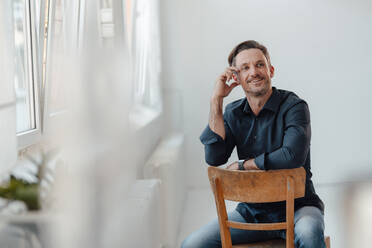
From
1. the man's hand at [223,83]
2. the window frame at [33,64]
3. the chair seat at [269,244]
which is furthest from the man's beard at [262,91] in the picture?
the window frame at [33,64]

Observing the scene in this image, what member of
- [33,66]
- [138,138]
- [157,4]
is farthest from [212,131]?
[157,4]

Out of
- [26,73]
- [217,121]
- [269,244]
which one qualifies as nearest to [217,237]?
[269,244]

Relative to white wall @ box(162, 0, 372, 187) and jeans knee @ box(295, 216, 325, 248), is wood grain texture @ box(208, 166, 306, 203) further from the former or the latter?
white wall @ box(162, 0, 372, 187)

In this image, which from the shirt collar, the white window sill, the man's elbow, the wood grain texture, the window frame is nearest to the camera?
the wood grain texture

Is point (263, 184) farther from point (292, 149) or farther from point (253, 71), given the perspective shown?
point (253, 71)

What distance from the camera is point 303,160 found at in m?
1.88

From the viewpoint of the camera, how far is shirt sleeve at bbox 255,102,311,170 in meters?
1.84

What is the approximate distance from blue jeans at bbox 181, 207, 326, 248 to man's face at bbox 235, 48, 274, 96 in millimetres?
528

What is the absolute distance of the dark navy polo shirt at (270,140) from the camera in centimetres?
185

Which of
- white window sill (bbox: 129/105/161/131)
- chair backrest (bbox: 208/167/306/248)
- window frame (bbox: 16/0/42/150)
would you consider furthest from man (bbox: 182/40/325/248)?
white window sill (bbox: 129/105/161/131)

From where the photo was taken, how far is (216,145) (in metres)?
2.04

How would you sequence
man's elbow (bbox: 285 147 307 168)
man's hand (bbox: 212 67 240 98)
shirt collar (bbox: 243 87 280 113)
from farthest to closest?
man's hand (bbox: 212 67 240 98)
shirt collar (bbox: 243 87 280 113)
man's elbow (bbox: 285 147 307 168)

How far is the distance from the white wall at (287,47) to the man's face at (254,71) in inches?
110

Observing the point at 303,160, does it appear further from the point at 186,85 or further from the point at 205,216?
the point at 186,85
